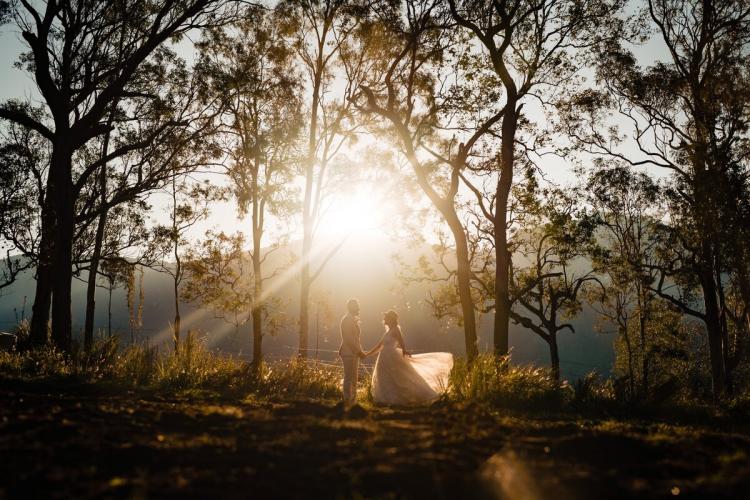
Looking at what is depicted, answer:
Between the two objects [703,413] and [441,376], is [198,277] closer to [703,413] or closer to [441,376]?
[441,376]

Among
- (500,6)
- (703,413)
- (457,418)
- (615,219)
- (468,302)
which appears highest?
(500,6)

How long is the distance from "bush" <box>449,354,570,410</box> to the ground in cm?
410

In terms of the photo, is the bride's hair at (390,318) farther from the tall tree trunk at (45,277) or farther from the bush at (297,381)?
the tall tree trunk at (45,277)

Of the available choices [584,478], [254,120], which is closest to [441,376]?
[584,478]

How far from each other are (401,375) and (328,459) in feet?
22.3

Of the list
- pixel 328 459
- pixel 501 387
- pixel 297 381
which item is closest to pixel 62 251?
pixel 297 381

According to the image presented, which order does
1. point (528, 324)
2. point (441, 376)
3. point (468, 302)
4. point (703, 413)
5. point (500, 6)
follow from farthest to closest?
point (528, 324) → point (500, 6) → point (468, 302) → point (441, 376) → point (703, 413)

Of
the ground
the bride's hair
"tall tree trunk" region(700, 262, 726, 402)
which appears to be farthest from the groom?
"tall tree trunk" region(700, 262, 726, 402)

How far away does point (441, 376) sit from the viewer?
11227mm

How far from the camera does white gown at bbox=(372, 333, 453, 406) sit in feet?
34.4

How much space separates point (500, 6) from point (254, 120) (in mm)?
11834

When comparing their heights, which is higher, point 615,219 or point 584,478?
point 615,219

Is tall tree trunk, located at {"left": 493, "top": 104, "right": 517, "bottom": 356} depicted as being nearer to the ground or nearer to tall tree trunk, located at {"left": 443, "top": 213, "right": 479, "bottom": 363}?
tall tree trunk, located at {"left": 443, "top": 213, "right": 479, "bottom": 363}

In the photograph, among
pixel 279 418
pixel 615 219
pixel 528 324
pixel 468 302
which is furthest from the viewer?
pixel 615 219
